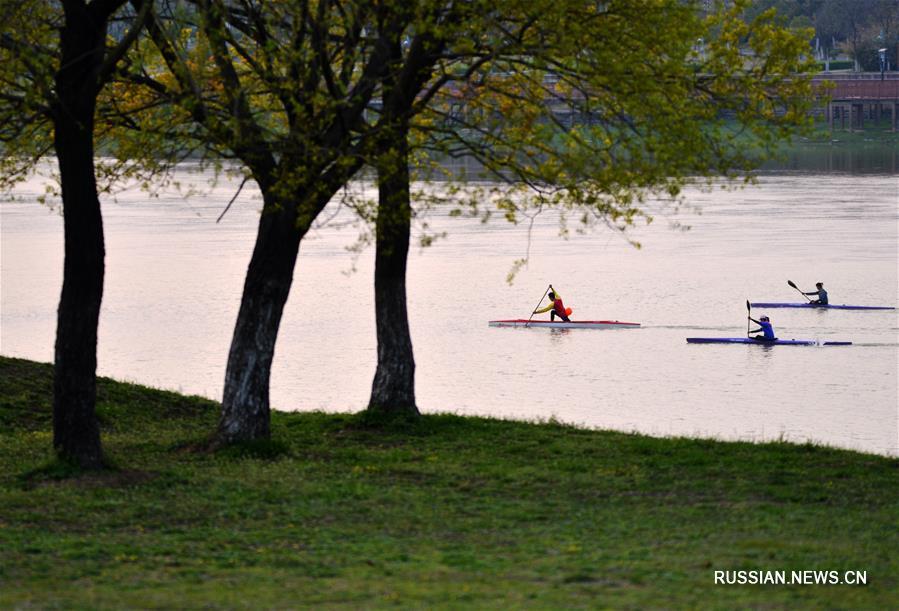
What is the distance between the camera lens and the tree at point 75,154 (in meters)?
14.4

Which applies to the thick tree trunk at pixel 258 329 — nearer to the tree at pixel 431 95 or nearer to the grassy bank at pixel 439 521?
the tree at pixel 431 95

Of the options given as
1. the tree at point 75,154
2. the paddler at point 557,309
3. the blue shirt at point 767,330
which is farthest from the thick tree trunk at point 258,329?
the paddler at point 557,309

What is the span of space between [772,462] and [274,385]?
1817 cm

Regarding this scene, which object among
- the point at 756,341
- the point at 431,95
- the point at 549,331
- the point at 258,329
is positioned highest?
the point at 431,95

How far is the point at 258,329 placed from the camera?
55.0 ft

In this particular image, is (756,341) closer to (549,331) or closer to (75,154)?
(549,331)

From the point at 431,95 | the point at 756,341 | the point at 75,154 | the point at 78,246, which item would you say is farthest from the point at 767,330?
the point at 75,154

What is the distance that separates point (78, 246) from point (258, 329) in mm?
2656

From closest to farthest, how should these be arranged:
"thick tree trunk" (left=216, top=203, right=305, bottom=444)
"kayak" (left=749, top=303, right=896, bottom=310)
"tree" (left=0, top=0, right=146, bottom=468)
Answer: "tree" (left=0, top=0, right=146, bottom=468), "thick tree trunk" (left=216, top=203, right=305, bottom=444), "kayak" (left=749, top=303, right=896, bottom=310)

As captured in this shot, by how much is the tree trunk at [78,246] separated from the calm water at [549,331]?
1221cm

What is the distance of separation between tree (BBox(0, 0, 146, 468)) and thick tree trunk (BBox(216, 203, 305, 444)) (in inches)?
82.4

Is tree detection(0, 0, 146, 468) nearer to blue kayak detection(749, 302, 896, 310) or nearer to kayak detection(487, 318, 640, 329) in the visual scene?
kayak detection(487, 318, 640, 329)

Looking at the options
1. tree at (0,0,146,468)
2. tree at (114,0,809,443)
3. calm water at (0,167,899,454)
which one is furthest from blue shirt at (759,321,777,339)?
tree at (0,0,146,468)

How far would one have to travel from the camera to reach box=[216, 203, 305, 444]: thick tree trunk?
54.4ft
